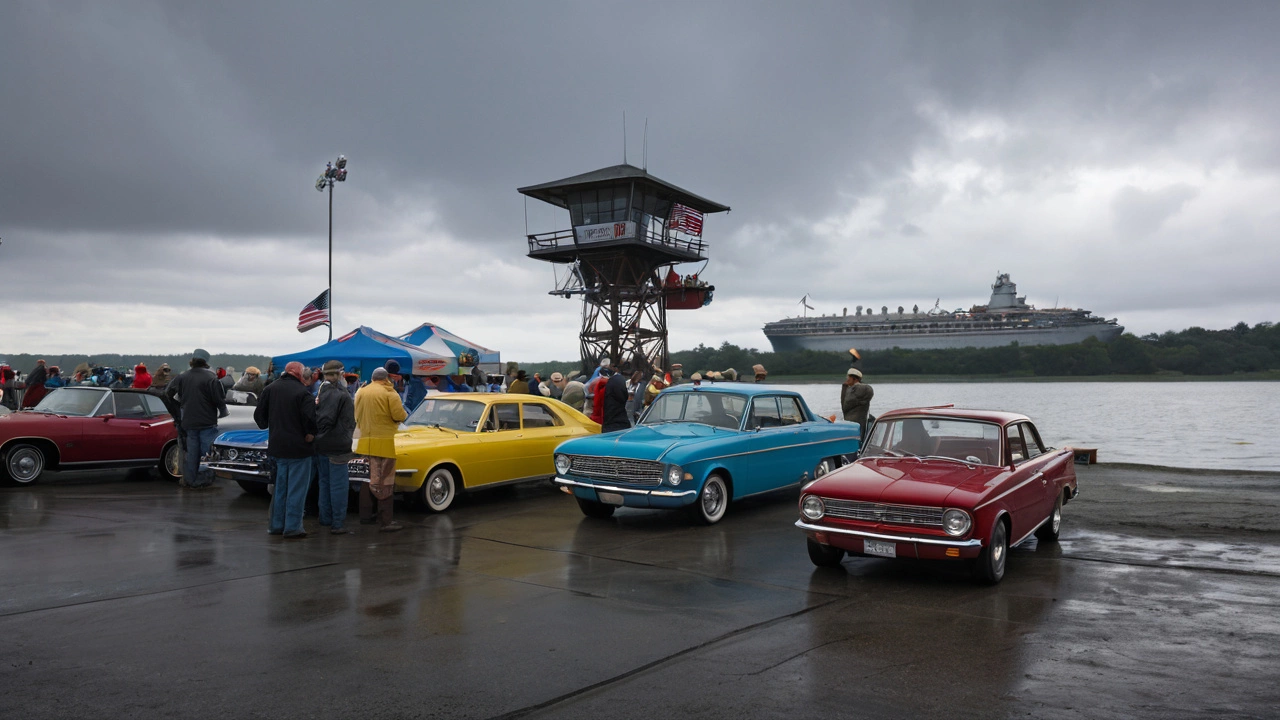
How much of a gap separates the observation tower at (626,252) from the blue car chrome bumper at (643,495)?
34614 mm

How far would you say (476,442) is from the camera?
A: 1117 cm

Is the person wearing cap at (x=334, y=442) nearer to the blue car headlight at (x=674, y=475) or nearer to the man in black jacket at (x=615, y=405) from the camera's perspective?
the blue car headlight at (x=674, y=475)

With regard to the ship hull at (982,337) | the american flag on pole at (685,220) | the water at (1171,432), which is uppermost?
the american flag on pole at (685,220)

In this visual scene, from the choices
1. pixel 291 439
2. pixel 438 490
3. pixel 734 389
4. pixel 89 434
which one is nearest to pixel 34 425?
pixel 89 434

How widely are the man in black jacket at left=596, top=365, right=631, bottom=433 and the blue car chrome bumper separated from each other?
11.0 feet

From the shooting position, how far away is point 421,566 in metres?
7.52

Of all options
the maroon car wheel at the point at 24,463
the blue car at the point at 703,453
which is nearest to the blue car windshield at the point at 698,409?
the blue car at the point at 703,453

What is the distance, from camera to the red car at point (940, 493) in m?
6.65

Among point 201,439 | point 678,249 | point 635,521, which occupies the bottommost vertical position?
point 635,521

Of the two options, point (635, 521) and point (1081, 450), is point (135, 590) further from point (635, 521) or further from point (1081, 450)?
point (1081, 450)

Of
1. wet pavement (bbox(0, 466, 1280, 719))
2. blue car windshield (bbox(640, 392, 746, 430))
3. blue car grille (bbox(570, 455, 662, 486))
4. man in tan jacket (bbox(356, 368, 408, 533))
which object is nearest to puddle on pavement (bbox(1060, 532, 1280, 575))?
wet pavement (bbox(0, 466, 1280, 719))

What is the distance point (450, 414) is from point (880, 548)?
659 centimetres

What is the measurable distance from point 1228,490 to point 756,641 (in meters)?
11.0

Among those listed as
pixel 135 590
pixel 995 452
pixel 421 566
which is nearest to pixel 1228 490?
pixel 995 452
